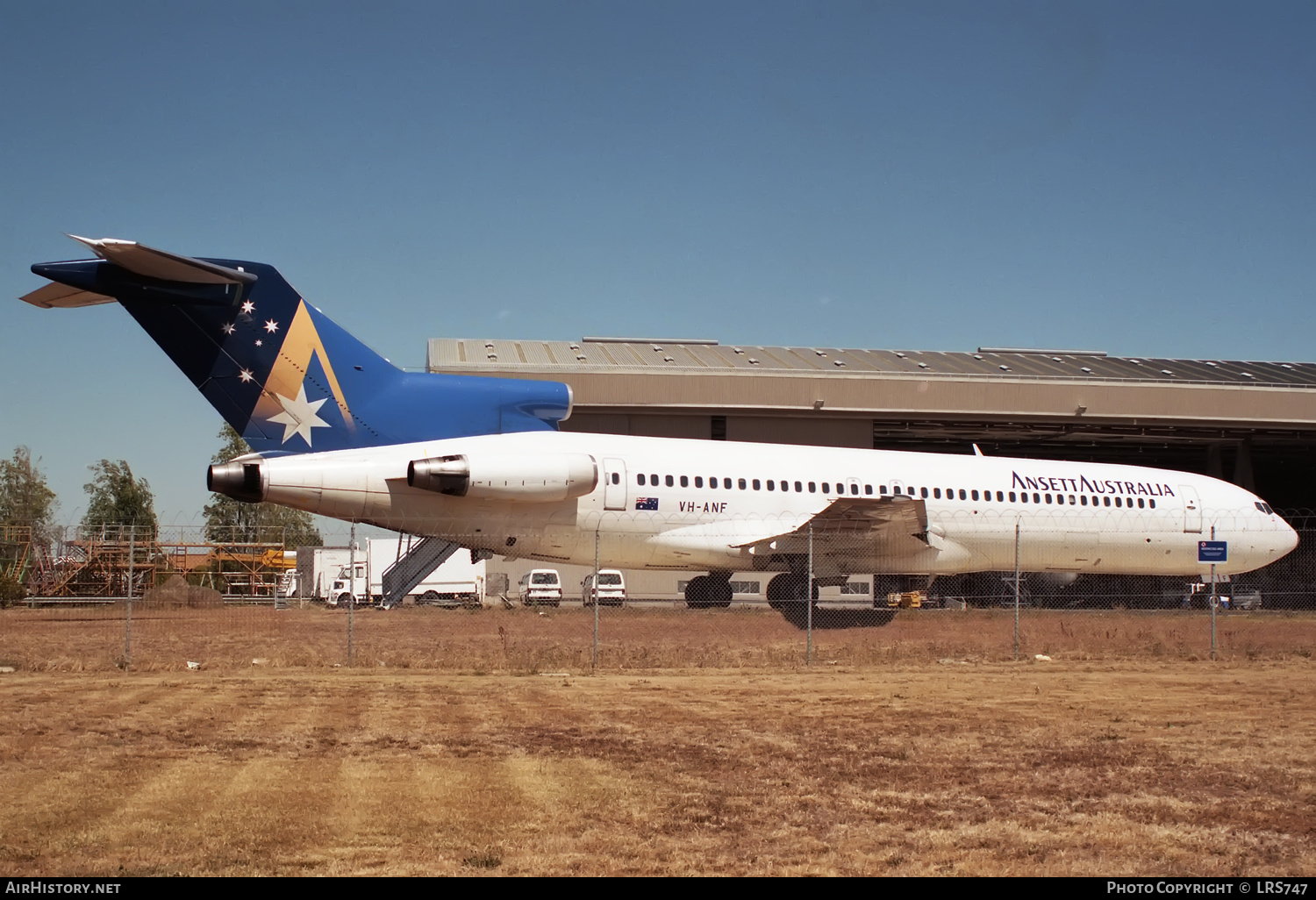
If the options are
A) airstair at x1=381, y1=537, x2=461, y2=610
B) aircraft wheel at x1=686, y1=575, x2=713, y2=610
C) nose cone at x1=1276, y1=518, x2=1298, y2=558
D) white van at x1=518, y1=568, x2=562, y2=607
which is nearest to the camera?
airstair at x1=381, y1=537, x2=461, y2=610

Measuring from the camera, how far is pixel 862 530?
2134 cm

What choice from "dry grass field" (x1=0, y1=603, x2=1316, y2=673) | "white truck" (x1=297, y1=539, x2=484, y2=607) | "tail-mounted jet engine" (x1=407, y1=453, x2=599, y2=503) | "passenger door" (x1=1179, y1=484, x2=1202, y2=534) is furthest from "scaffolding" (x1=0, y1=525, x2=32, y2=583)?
"passenger door" (x1=1179, y1=484, x2=1202, y2=534)

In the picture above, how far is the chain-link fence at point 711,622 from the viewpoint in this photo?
51.7ft

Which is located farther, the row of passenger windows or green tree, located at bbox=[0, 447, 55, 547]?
green tree, located at bbox=[0, 447, 55, 547]

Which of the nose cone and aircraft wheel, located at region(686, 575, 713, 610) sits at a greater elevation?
the nose cone

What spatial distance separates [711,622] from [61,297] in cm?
1059

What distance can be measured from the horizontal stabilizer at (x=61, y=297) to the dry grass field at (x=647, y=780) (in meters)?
5.26

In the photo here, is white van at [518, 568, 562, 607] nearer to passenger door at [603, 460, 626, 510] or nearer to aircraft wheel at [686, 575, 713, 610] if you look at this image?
aircraft wheel at [686, 575, 713, 610]

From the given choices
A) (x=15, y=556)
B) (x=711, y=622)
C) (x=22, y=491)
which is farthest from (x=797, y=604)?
(x=22, y=491)

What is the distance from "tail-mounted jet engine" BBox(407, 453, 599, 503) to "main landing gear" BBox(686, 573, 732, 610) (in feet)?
13.0

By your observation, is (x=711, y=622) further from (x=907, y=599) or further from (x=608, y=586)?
(x=608, y=586)

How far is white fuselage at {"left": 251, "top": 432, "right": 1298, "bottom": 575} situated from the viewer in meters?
18.2

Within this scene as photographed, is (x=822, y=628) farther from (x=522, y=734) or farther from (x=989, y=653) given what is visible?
(x=522, y=734)

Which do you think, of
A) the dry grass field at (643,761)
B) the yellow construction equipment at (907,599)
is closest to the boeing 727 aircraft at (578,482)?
the yellow construction equipment at (907,599)
